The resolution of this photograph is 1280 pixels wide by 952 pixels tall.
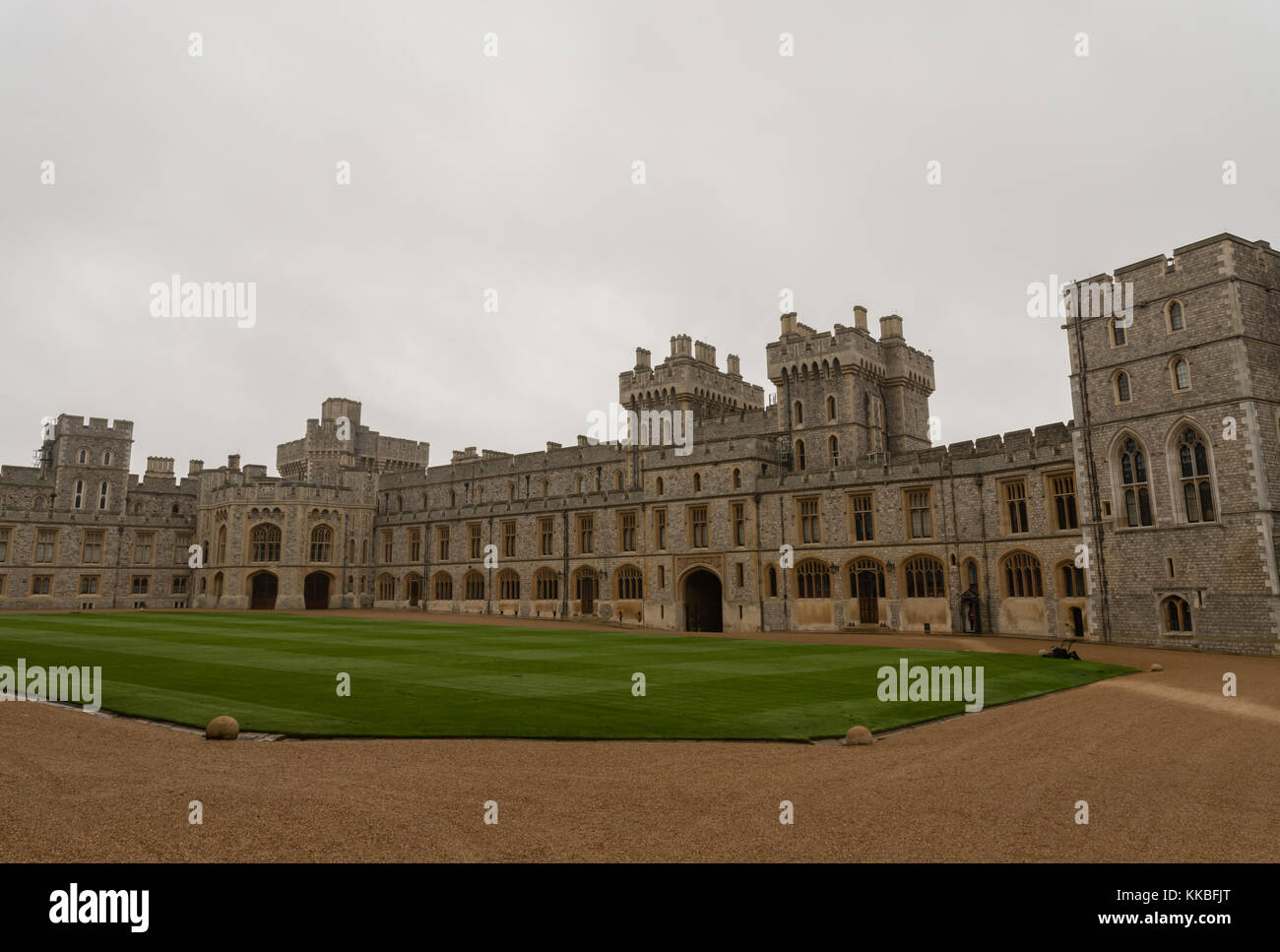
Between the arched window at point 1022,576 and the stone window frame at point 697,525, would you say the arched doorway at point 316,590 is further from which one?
the arched window at point 1022,576

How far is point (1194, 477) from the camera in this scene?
27266 millimetres

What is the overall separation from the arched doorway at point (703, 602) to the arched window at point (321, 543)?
2937 cm

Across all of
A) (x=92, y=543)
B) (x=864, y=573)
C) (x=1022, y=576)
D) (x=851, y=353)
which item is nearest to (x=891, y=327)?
(x=851, y=353)

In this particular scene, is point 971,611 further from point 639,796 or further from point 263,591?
point 263,591

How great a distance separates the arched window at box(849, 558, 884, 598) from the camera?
3772cm

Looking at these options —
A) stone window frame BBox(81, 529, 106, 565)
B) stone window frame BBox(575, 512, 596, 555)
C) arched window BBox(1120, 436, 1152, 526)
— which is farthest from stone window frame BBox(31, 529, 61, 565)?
arched window BBox(1120, 436, 1152, 526)

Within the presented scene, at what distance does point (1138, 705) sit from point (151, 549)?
64.2 m

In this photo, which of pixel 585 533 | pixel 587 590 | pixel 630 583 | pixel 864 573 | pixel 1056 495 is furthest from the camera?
pixel 585 533

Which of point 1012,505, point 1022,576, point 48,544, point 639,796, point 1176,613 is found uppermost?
point 48,544

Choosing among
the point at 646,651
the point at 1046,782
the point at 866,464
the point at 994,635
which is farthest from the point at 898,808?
the point at 866,464

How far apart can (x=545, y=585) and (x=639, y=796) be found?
44.7 meters

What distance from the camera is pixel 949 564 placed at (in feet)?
116

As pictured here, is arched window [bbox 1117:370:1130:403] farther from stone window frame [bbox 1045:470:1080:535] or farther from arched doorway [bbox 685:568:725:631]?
arched doorway [bbox 685:568:725:631]
